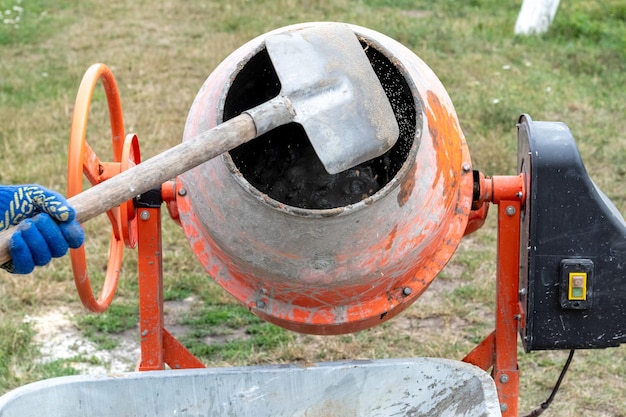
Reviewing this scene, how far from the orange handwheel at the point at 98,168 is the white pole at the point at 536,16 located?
16.7ft

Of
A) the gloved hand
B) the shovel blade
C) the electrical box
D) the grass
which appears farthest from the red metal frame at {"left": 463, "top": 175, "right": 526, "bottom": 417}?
the gloved hand

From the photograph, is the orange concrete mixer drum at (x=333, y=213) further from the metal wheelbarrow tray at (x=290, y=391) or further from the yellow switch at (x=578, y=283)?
the yellow switch at (x=578, y=283)

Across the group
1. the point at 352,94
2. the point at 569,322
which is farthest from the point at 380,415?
the point at 352,94

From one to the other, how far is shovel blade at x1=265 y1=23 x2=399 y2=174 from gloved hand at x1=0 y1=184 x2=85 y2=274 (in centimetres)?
57

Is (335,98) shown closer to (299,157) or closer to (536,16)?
(299,157)

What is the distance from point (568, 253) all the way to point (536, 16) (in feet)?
17.0

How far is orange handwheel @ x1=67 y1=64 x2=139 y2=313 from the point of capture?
2232 mm

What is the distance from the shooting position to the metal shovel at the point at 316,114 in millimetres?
1968

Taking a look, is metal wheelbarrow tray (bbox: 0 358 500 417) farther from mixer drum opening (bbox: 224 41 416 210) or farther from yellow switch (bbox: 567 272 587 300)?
mixer drum opening (bbox: 224 41 416 210)

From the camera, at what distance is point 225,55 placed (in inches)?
275

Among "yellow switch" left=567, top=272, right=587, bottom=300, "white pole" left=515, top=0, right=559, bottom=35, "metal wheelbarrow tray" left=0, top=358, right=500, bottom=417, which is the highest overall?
"white pole" left=515, top=0, right=559, bottom=35

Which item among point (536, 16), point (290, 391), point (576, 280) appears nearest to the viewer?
point (290, 391)

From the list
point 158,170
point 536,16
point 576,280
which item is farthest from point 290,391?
point 536,16

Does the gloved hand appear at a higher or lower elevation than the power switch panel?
higher
